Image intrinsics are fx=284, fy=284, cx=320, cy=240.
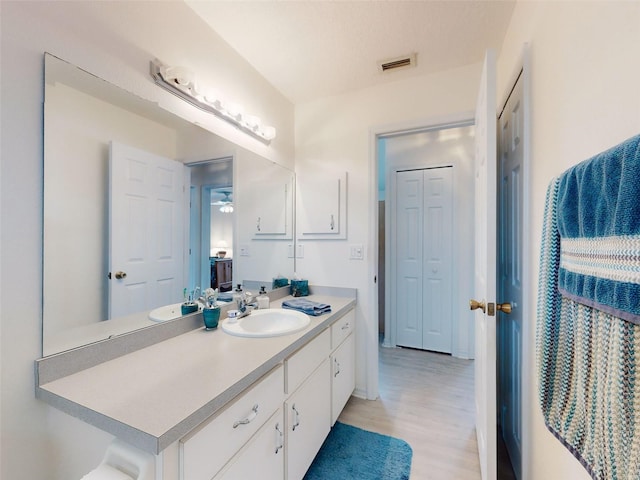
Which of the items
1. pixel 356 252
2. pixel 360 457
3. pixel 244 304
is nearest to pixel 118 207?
pixel 244 304

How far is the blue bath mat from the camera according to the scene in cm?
147

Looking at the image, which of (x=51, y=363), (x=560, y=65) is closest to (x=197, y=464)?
(x=51, y=363)

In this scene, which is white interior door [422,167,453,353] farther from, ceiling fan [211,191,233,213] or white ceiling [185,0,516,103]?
ceiling fan [211,191,233,213]

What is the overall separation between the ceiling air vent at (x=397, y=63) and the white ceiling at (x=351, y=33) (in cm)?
4

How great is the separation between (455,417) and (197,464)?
183 centimetres

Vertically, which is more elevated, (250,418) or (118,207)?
(118,207)

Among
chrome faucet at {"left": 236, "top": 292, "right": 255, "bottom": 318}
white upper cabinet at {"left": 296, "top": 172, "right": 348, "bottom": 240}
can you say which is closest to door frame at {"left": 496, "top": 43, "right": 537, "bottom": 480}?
white upper cabinet at {"left": 296, "top": 172, "right": 348, "bottom": 240}

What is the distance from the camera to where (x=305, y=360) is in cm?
136

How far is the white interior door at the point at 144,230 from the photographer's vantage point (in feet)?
3.73

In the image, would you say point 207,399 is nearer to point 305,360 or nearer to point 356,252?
point 305,360

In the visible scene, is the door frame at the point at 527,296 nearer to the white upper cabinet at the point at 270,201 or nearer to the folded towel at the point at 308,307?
the folded towel at the point at 308,307

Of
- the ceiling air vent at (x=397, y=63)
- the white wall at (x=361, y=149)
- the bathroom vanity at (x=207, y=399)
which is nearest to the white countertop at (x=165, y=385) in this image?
the bathroom vanity at (x=207, y=399)

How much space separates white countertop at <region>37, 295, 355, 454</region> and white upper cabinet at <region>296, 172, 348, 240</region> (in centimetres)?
113

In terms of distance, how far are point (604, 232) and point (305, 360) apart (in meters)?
1.20
